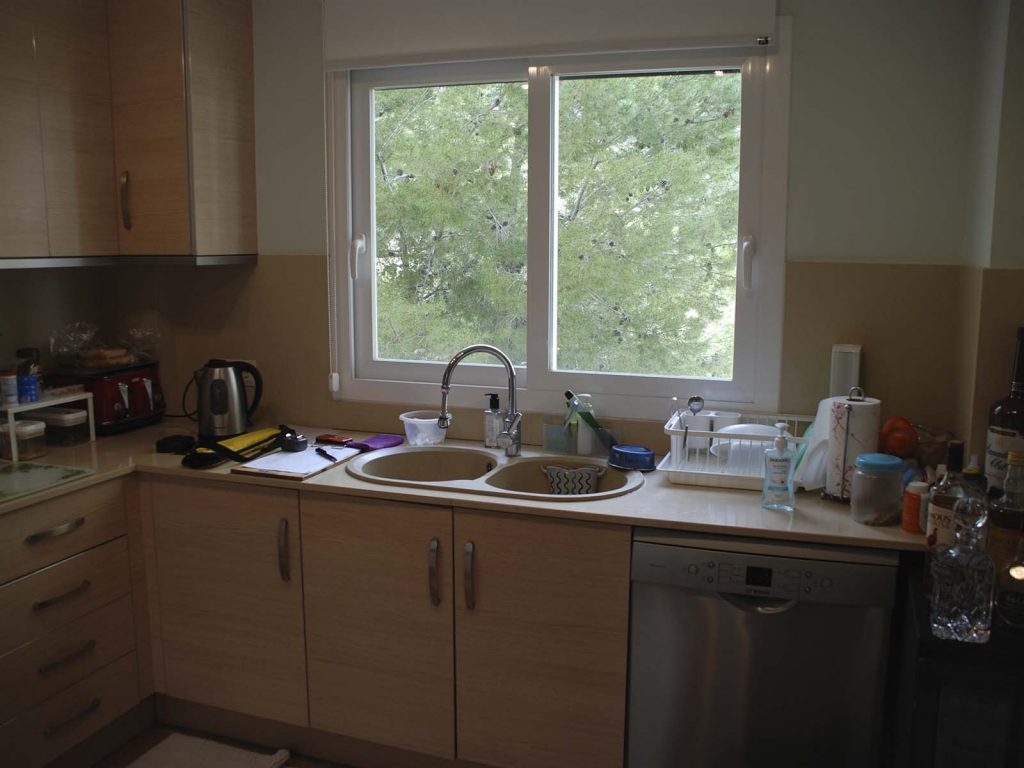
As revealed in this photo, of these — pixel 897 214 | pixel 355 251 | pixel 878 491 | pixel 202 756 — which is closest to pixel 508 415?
pixel 355 251

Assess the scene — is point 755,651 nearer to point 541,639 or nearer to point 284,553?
point 541,639

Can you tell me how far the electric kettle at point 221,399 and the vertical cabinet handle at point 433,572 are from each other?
898 mm

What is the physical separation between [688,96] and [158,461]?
73.3 inches

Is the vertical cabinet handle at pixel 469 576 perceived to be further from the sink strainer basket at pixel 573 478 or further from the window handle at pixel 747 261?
the window handle at pixel 747 261

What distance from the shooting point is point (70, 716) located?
232cm

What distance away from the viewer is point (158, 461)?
8.28 ft

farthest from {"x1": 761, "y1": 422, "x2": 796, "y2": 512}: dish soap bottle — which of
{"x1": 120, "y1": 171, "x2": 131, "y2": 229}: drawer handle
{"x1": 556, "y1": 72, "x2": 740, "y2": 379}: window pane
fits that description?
{"x1": 120, "y1": 171, "x2": 131, "y2": 229}: drawer handle

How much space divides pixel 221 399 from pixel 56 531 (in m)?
0.63

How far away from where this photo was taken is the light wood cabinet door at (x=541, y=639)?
2.10 metres

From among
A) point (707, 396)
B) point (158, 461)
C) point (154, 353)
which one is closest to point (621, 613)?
point (707, 396)

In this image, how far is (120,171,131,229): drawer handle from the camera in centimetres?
270

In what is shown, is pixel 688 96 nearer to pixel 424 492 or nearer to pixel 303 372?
pixel 424 492

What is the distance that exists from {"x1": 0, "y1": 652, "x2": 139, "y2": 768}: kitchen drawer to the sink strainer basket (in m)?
1.34

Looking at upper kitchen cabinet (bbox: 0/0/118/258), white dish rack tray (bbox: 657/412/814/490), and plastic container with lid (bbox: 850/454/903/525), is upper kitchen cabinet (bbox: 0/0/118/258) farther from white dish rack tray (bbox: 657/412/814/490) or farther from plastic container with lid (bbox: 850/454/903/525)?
plastic container with lid (bbox: 850/454/903/525)
